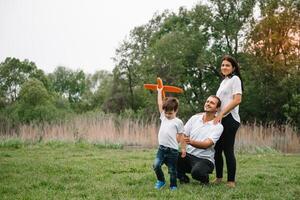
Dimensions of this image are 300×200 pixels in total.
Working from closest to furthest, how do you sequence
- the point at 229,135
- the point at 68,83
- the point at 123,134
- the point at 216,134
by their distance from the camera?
the point at 216,134
the point at 229,135
the point at 123,134
the point at 68,83

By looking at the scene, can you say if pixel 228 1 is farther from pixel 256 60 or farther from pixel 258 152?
pixel 258 152

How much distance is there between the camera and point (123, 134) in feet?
Result: 44.6

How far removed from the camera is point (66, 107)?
→ 44.4m

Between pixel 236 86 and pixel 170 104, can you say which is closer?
pixel 170 104

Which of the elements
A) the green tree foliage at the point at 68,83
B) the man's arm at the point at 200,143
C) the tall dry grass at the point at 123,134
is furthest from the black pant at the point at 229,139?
the green tree foliage at the point at 68,83

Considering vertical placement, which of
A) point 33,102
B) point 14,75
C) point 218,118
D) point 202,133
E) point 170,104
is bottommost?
point 202,133

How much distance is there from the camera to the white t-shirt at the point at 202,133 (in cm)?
546

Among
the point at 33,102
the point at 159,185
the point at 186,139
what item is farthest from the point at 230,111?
the point at 33,102

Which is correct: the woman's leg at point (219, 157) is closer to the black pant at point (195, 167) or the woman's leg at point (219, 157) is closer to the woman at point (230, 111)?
the woman at point (230, 111)

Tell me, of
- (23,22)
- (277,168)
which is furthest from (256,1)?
(277,168)

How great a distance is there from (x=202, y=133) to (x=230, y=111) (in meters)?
0.48

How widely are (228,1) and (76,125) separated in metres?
15.6

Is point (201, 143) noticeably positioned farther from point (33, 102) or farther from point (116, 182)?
point (33, 102)

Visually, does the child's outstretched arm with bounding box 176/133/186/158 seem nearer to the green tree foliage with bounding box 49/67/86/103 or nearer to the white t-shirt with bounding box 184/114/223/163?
the white t-shirt with bounding box 184/114/223/163
